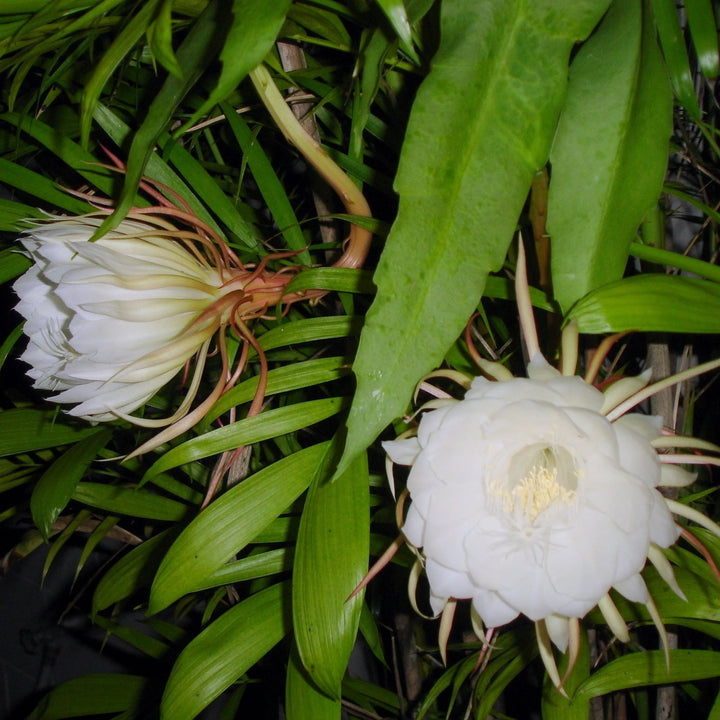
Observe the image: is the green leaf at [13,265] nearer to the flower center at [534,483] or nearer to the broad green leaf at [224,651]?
the broad green leaf at [224,651]

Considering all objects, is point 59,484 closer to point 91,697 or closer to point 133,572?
point 133,572

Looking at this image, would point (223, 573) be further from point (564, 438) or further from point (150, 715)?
A: point (150, 715)

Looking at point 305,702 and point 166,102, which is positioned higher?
point 166,102

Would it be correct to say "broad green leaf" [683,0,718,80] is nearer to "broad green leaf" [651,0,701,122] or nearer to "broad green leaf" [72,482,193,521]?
"broad green leaf" [651,0,701,122]

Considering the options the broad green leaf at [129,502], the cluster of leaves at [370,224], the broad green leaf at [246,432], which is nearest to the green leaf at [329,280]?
the cluster of leaves at [370,224]

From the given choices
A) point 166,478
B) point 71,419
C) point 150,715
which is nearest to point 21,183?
point 71,419

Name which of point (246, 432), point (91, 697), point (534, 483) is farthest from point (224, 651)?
point (91, 697)
